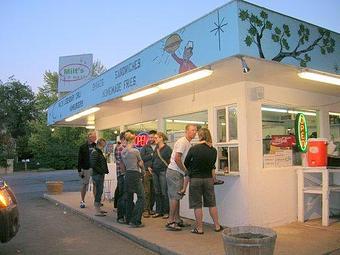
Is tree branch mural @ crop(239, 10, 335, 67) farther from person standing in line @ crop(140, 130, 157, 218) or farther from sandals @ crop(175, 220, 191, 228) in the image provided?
person standing in line @ crop(140, 130, 157, 218)

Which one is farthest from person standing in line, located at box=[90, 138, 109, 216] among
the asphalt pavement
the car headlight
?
the car headlight

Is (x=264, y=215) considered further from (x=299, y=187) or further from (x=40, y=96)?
(x=40, y=96)

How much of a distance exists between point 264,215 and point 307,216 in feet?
4.41

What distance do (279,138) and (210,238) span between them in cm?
260

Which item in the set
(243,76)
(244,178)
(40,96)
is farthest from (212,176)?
(40,96)

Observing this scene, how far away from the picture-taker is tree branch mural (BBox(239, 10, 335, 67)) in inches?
252

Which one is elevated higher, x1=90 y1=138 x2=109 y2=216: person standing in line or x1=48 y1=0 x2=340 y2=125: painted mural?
x1=48 y1=0 x2=340 y2=125: painted mural

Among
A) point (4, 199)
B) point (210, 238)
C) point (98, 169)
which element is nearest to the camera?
point (4, 199)

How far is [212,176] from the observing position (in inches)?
289

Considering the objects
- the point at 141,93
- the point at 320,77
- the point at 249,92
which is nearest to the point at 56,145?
the point at 141,93

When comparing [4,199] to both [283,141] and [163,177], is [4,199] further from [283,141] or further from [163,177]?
[283,141]

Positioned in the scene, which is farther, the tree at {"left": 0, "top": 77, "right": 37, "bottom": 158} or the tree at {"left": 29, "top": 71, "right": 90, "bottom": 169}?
the tree at {"left": 0, "top": 77, "right": 37, "bottom": 158}

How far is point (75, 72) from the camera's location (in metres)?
20.3

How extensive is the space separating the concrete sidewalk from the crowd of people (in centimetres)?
25
